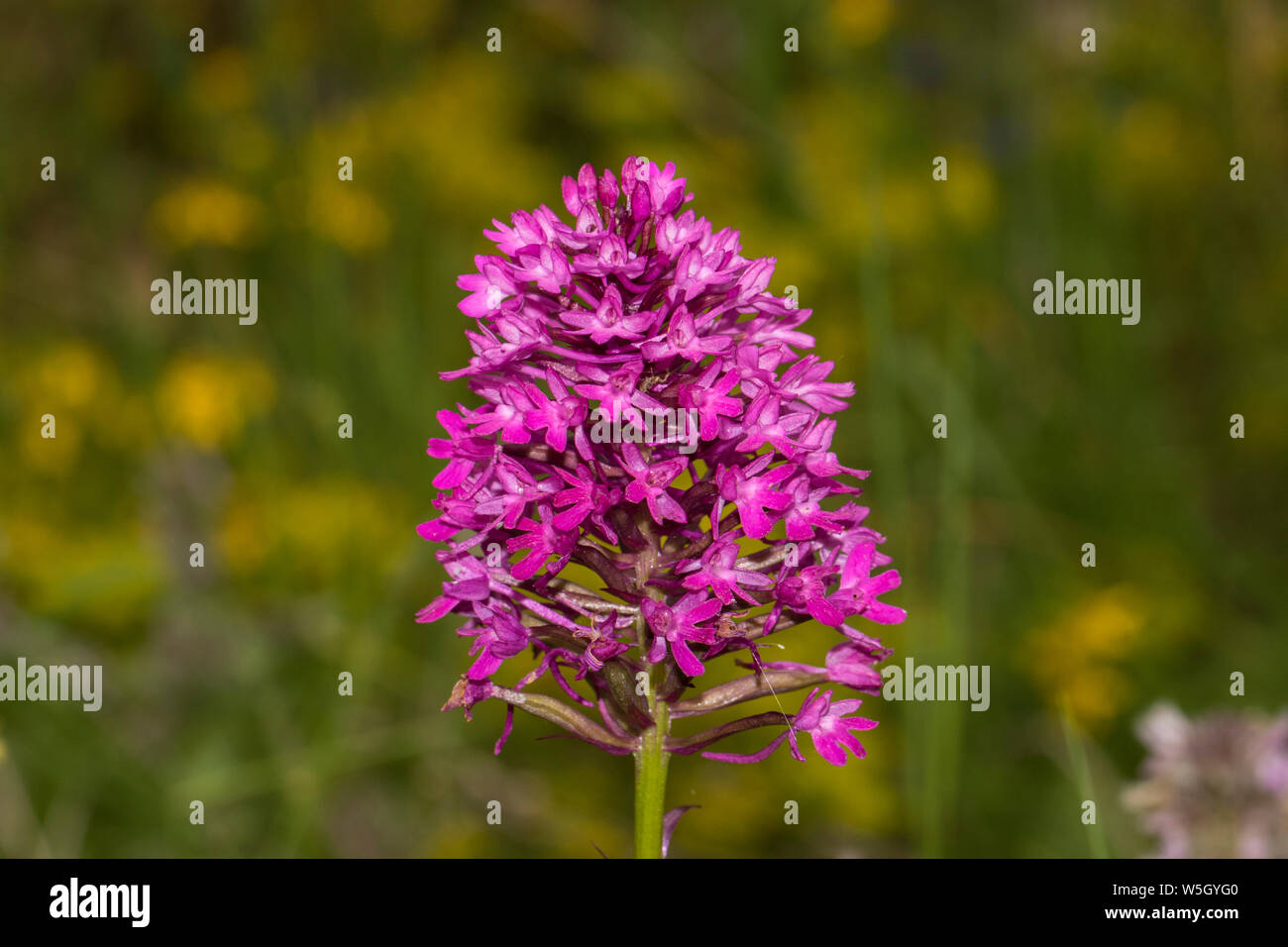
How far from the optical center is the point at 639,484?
2203mm

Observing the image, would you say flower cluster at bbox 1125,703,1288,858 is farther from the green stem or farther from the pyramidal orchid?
the green stem

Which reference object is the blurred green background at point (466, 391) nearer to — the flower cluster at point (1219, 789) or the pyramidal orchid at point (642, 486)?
the flower cluster at point (1219, 789)

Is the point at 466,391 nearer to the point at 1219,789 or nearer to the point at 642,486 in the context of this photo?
the point at 1219,789

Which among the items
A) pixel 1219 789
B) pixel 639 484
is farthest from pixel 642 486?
pixel 1219 789

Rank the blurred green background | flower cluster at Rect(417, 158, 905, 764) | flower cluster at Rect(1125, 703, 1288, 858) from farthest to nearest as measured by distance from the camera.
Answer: the blurred green background, flower cluster at Rect(1125, 703, 1288, 858), flower cluster at Rect(417, 158, 905, 764)

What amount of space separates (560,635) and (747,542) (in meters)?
3.72

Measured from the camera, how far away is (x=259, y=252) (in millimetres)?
8797

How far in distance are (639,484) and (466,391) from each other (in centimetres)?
534

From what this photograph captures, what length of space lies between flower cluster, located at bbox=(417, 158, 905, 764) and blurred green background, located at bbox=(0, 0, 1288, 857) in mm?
930

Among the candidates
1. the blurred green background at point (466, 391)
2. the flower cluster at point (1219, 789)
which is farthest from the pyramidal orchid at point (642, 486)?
the flower cluster at point (1219, 789)

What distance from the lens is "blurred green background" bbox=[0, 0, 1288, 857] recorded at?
5590 mm

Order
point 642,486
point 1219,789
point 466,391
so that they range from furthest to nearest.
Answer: point 466,391 < point 1219,789 < point 642,486

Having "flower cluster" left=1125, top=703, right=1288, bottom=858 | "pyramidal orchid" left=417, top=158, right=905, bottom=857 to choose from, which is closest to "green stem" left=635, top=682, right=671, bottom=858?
"pyramidal orchid" left=417, top=158, right=905, bottom=857
